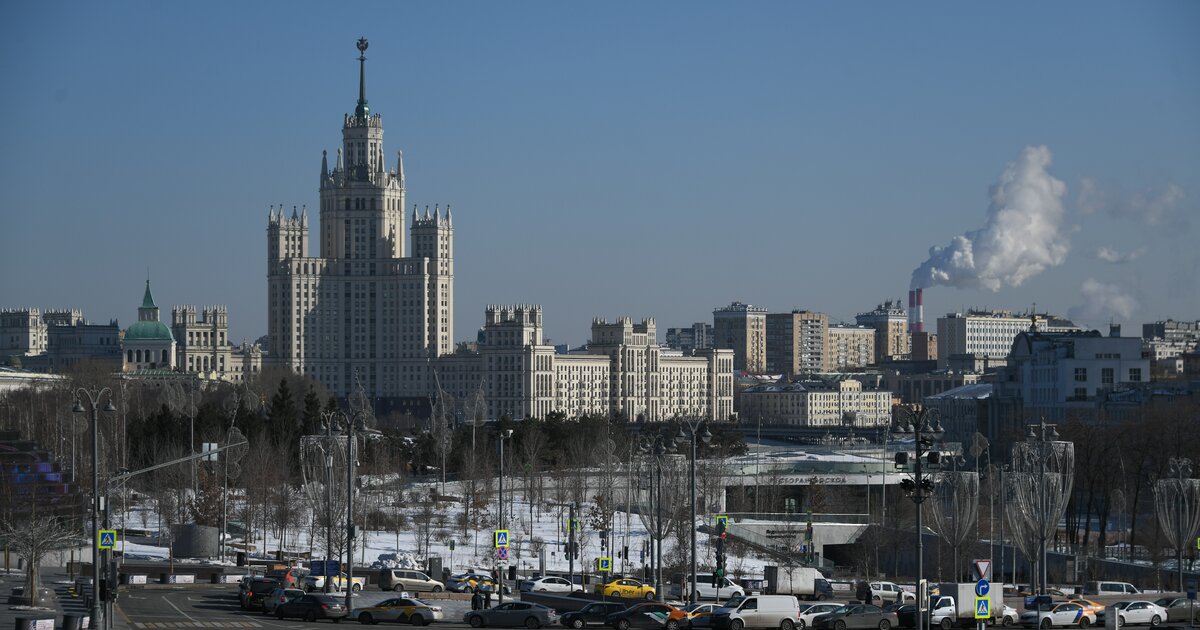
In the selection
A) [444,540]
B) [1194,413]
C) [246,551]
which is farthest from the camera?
[1194,413]

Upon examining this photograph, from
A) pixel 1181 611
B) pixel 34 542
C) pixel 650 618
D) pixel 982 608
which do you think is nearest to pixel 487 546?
pixel 34 542

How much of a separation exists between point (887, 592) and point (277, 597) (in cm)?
2033

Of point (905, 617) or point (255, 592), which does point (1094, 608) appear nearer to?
point (905, 617)

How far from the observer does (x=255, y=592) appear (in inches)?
2272

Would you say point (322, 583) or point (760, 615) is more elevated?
point (760, 615)

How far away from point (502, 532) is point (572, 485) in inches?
1627

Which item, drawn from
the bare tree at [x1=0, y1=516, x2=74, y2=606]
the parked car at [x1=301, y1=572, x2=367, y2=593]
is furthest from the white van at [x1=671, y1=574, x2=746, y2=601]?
the bare tree at [x1=0, y1=516, x2=74, y2=606]

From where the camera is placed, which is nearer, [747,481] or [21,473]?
[21,473]

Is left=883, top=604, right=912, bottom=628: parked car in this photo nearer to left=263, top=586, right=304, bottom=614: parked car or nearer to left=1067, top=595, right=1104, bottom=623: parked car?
left=1067, top=595, right=1104, bottom=623: parked car

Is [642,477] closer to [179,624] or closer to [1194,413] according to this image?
[1194,413]

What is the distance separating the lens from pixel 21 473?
78.6 metres

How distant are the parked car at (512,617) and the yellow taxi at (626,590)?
686 centimetres

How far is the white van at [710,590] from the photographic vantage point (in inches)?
2483

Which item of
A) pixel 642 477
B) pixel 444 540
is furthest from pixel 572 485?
pixel 444 540
